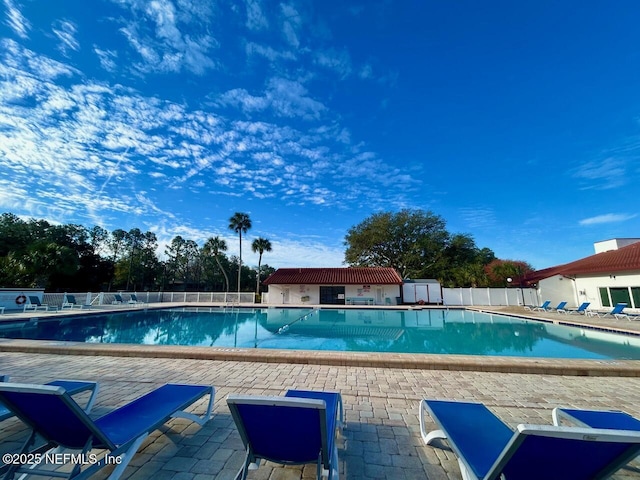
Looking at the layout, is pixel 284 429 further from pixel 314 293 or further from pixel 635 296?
pixel 314 293

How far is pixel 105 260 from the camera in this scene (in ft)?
118

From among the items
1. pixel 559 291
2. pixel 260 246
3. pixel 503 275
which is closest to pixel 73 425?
pixel 559 291

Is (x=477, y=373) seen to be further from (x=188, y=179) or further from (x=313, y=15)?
(x=188, y=179)

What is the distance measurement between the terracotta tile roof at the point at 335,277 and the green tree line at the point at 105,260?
3.83 meters

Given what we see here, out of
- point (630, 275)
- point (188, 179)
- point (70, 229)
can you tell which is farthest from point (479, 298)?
point (70, 229)

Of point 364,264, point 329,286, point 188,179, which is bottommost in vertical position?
point 329,286

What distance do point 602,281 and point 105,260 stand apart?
50.6m

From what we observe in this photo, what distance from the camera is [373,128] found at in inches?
571

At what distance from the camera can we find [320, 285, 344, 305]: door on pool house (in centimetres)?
2377

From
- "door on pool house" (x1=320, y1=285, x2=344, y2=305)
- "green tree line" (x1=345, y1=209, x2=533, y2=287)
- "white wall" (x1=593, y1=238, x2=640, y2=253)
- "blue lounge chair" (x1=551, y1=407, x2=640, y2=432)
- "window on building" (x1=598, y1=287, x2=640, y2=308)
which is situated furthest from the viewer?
"green tree line" (x1=345, y1=209, x2=533, y2=287)

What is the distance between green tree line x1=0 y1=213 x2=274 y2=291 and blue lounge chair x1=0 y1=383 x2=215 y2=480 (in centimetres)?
2382

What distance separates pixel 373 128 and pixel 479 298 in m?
17.3

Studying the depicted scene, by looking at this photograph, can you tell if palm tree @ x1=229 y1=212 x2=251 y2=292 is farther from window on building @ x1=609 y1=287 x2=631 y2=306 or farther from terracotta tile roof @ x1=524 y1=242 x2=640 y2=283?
window on building @ x1=609 y1=287 x2=631 y2=306

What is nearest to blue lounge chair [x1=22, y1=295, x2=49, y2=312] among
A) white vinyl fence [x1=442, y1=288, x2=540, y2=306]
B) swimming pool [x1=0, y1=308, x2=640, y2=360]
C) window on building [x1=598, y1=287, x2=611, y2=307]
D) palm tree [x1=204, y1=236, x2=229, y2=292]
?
swimming pool [x1=0, y1=308, x2=640, y2=360]
